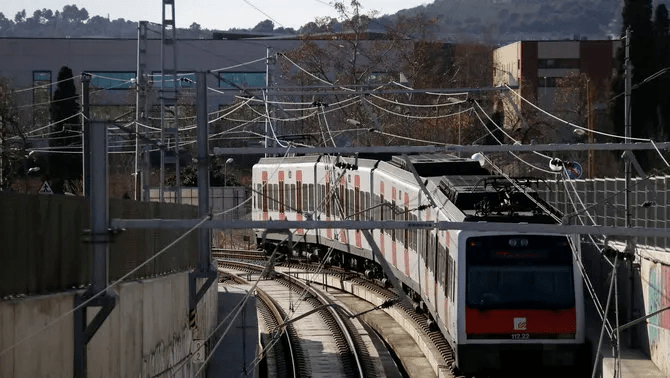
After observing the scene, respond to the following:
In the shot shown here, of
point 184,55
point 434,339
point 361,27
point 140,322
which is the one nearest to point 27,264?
point 140,322

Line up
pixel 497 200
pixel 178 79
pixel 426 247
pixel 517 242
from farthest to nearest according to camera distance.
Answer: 1. pixel 178 79
2. pixel 426 247
3. pixel 497 200
4. pixel 517 242

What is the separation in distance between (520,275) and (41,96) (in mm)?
46193

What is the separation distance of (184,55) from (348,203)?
36.2 m

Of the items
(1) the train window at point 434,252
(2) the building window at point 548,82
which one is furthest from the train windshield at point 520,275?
(2) the building window at point 548,82

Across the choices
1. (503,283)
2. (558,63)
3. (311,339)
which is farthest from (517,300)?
(558,63)

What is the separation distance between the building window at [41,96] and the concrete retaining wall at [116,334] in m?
34.5

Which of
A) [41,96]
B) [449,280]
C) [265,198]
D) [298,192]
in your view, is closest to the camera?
[449,280]

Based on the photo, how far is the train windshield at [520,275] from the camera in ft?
66.8

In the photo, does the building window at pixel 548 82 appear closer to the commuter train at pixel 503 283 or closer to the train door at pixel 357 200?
the train door at pixel 357 200

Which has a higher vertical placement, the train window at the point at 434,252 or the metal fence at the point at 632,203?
the metal fence at the point at 632,203

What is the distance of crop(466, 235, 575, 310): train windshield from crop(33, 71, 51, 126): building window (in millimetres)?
31804

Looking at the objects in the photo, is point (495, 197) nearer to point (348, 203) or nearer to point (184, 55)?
point (348, 203)

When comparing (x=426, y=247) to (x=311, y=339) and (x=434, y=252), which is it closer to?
(x=434, y=252)

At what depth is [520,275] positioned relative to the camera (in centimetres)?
2053
